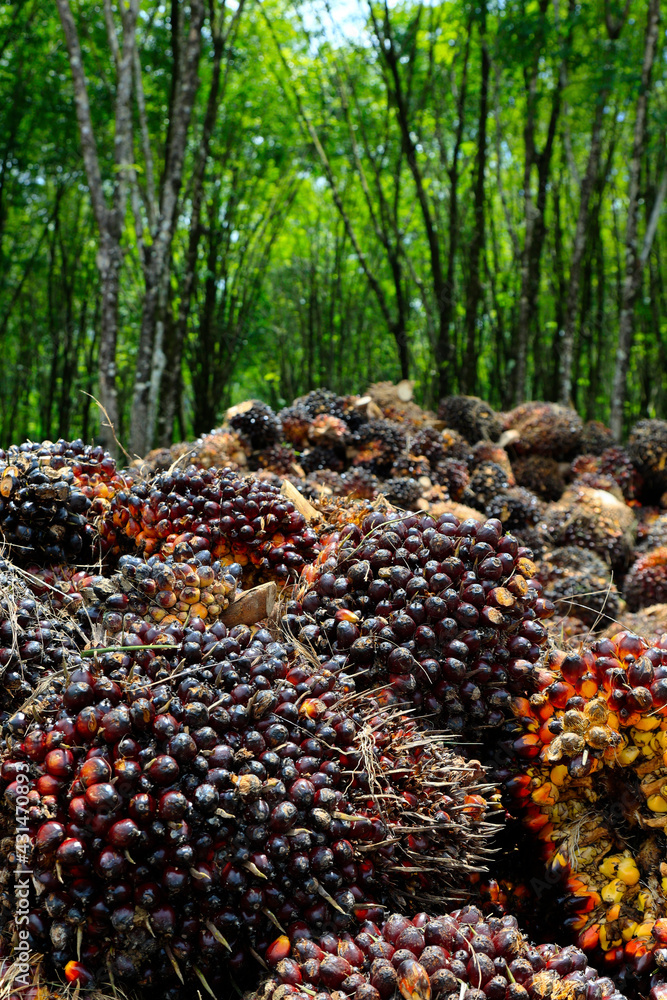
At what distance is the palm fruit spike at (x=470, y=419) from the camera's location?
5254 millimetres

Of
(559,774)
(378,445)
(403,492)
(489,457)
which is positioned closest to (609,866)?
(559,774)

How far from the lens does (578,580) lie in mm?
3572

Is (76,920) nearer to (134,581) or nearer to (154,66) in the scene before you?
(134,581)

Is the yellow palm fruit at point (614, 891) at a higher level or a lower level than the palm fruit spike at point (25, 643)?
lower

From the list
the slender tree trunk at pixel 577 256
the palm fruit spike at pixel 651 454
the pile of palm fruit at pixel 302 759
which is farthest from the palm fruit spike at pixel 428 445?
the slender tree trunk at pixel 577 256

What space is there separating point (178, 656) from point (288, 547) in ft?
2.17

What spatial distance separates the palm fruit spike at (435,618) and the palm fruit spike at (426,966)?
1.41ft

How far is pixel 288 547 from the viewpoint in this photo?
1.86 meters

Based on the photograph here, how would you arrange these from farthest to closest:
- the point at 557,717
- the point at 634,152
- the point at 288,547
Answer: the point at 634,152 → the point at 288,547 → the point at 557,717

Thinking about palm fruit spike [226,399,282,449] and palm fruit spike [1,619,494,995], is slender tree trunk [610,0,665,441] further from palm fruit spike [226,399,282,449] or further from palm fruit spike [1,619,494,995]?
palm fruit spike [1,619,494,995]

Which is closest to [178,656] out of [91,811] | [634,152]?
[91,811]

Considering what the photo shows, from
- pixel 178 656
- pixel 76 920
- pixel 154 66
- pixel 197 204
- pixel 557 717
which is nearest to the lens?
pixel 76 920

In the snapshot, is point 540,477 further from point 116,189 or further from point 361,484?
point 116,189

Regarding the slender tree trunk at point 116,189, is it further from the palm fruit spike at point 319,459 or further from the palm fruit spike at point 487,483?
the palm fruit spike at point 487,483
